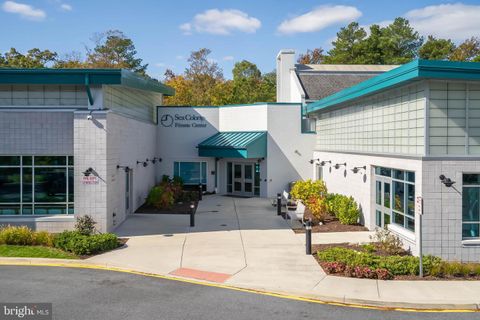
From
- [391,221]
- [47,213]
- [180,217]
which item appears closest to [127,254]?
[47,213]

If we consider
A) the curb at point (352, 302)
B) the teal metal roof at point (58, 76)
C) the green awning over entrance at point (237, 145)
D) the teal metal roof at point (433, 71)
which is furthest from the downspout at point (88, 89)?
the green awning over entrance at point (237, 145)

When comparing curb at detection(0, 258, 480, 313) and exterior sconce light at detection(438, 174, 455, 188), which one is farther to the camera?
exterior sconce light at detection(438, 174, 455, 188)

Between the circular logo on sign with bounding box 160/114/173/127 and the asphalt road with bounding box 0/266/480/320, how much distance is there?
20301 mm

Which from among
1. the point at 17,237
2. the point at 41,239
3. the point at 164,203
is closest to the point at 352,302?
the point at 41,239

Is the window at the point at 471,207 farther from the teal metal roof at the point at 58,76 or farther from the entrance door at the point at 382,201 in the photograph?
the teal metal roof at the point at 58,76

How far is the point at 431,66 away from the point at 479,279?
19.5 feet

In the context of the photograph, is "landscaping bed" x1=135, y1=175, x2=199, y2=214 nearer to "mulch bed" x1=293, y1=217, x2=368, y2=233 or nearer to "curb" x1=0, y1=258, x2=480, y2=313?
"mulch bed" x1=293, y1=217, x2=368, y2=233

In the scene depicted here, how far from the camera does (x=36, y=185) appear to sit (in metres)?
18.3

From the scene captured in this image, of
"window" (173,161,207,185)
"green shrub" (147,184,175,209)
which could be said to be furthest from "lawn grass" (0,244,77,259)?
"window" (173,161,207,185)

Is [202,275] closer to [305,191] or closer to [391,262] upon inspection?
[391,262]

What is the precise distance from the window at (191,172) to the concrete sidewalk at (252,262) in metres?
10.2

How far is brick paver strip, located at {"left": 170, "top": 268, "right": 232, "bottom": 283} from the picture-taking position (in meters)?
12.5

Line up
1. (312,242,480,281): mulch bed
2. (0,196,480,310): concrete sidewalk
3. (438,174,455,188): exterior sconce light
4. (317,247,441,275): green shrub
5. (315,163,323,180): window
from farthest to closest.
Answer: (315,163,323,180): window
(438,174,455,188): exterior sconce light
(317,247,441,275): green shrub
(312,242,480,281): mulch bed
(0,196,480,310): concrete sidewalk

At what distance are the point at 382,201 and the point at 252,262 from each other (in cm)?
669
